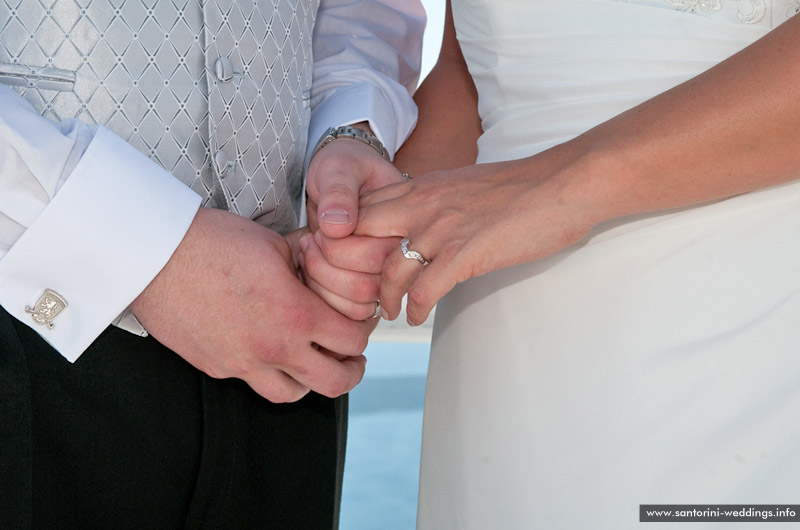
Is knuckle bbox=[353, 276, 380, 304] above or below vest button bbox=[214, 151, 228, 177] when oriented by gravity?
below

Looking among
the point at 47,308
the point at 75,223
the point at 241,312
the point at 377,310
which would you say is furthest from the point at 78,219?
the point at 377,310

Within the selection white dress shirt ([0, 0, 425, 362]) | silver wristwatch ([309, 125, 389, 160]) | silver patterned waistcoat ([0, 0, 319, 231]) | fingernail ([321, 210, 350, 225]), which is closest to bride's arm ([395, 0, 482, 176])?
silver wristwatch ([309, 125, 389, 160])

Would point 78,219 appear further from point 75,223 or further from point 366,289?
point 366,289

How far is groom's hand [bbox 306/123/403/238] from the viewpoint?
3.71ft

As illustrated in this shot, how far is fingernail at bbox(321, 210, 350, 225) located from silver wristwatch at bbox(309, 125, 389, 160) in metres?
0.25

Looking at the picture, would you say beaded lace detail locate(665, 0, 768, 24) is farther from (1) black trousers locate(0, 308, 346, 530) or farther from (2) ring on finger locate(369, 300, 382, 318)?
(1) black trousers locate(0, 308, 346, 530)

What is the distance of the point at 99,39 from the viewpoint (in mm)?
1078

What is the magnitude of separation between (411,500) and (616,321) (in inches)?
116

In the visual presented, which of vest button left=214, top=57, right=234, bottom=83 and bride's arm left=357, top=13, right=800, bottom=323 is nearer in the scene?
bride's arm left=357, top=13, right=800, bottom=323

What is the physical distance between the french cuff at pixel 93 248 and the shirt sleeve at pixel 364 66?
0.46m

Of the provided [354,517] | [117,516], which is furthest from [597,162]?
[354,517]

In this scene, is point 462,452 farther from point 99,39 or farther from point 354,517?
point 354,517

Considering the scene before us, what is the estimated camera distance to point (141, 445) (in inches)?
44.1

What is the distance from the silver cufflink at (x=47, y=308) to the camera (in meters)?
0.99
